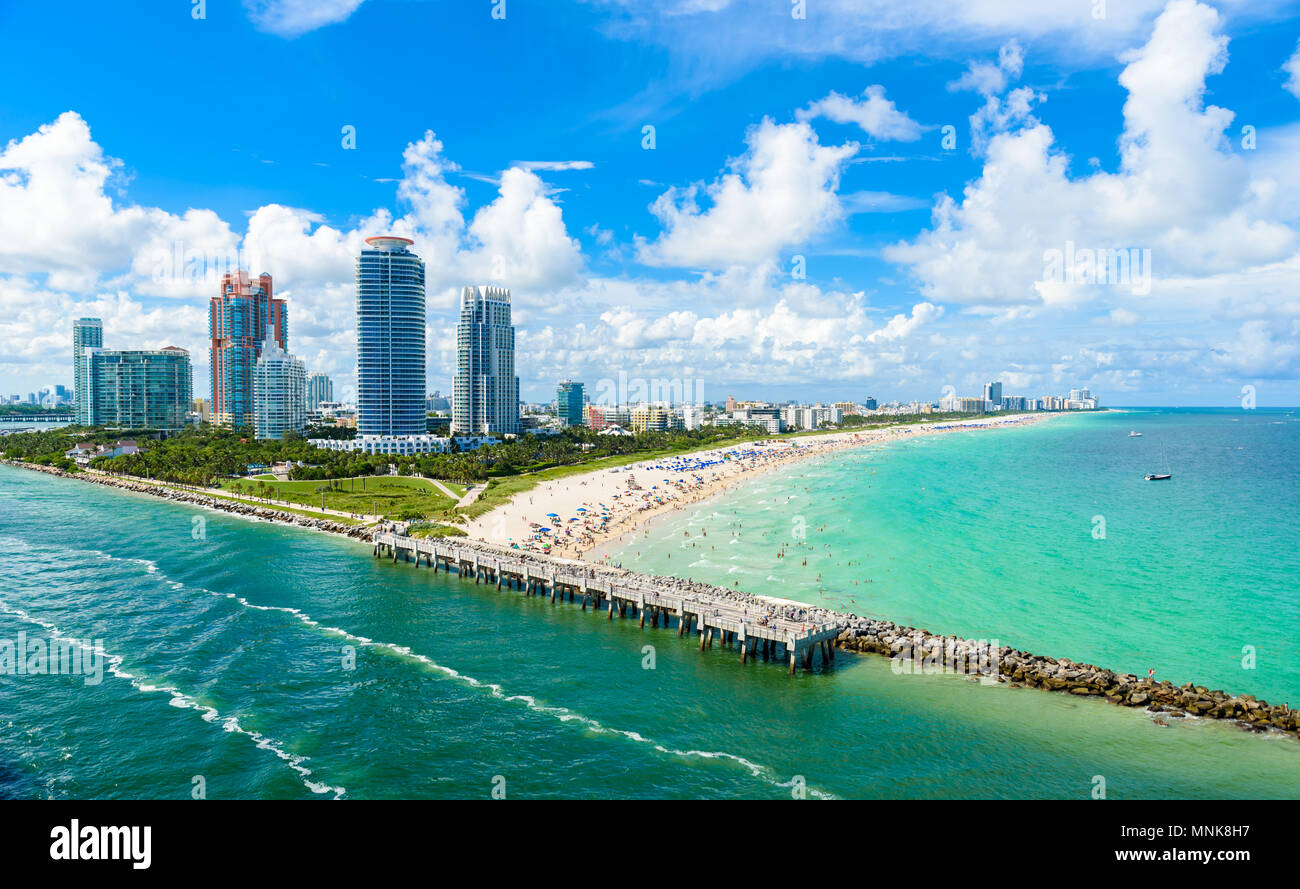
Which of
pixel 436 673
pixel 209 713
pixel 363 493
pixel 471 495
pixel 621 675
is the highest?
pixel 363 493

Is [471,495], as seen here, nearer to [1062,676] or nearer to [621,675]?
[621,675]

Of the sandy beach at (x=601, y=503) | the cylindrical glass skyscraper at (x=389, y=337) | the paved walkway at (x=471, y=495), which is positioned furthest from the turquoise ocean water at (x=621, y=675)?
the cylindrical glass skyscraper at (x=389, y=337)

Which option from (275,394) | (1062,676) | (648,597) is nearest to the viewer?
(1062,676)

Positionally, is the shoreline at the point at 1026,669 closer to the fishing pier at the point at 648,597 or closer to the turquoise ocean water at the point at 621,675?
the turquoise ocean water at the point at 621,675

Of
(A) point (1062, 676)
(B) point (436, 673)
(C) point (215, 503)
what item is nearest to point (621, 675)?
(B) point (436, 673)

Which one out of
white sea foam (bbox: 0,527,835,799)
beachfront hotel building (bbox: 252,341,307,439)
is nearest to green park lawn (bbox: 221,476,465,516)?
white sea foam (bbox: 0,527,835,799)

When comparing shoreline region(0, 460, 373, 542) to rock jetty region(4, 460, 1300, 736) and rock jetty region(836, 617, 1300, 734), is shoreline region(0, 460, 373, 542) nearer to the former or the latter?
rock jetty region(4, 460, 1300, 736)
